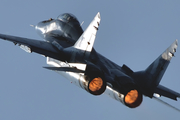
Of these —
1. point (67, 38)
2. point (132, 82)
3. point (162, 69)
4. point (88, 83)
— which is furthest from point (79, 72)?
point (67, 38)

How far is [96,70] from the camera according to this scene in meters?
15.4

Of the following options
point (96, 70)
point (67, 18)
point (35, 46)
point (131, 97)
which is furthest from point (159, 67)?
point (67, 18)

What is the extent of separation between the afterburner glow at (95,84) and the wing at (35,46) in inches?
105

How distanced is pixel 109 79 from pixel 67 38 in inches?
221

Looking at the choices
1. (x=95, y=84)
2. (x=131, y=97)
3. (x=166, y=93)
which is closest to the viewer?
(x=95, y=84)

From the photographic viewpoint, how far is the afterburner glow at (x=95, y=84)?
51.1 feet

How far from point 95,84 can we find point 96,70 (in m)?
0.70

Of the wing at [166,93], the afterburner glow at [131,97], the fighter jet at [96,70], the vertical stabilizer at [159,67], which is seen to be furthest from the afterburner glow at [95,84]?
the wing at [166,93]

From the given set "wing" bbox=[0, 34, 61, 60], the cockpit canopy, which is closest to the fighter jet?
"wing" bbox=[0, 34, 61, 60]

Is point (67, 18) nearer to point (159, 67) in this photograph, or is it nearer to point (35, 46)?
point (35, 46)

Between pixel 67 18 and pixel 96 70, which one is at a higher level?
pixel 67 18

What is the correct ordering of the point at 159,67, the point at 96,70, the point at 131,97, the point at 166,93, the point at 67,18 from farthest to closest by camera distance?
the point at 67,18 → the point at 166,93 → the point at 159,67 → the point at 131,97 → the point at 96,70

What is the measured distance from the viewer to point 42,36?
22.8 m

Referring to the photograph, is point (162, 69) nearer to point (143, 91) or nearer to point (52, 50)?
point (143, 91)
